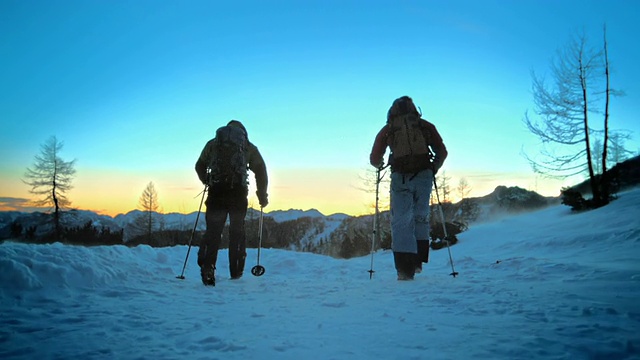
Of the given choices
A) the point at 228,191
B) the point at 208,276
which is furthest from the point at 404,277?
the point at 228,191

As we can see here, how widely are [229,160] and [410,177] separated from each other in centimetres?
257

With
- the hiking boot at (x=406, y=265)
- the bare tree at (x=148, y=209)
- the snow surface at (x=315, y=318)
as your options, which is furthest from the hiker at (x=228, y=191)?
the bare tree at (x=148, y=209)

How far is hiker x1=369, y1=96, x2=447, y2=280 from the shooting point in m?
3.47

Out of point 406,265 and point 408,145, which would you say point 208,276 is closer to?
point 406,265

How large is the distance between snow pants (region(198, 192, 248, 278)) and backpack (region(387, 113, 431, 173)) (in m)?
2.30

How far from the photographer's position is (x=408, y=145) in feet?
12.5

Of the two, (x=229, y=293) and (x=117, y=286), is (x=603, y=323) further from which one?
(x=117, y=286)

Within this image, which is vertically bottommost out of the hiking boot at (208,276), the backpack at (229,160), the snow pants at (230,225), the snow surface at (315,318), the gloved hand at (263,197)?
the hiking boot at (208,276)

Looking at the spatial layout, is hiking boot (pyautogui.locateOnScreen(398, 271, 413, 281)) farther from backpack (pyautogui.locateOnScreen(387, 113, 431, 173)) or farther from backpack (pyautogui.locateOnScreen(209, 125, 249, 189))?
backpack (pyautogui.locateOnScreen(209, 125, 249, 189))

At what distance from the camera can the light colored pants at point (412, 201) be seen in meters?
3.59

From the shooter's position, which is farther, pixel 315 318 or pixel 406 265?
pixel 406 265

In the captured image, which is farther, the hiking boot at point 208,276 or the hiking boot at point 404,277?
the hiking boot at point 208,276

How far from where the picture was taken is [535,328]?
1412 mm

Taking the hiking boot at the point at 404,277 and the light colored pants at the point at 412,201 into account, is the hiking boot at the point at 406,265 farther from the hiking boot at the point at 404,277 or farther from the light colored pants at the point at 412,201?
the light colored pants at the point at 412,201
